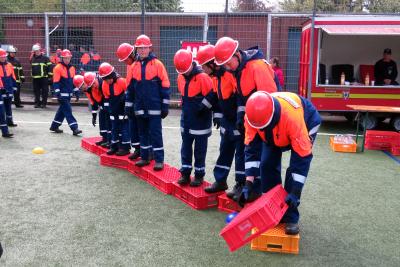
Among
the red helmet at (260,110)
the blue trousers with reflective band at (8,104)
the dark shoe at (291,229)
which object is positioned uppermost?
the red helmet at (260,110)

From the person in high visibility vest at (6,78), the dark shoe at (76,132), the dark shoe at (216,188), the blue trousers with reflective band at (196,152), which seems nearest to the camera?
the dark shoe at (216,188)

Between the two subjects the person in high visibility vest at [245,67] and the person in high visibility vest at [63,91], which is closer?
the person in high visibility vest at [245,67]

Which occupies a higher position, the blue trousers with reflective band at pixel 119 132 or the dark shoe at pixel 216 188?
the blue trousers with reflective band at pixel 119 132

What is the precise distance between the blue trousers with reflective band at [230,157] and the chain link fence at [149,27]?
25.6ft

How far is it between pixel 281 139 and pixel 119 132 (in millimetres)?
4048

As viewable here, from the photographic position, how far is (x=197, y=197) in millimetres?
5152

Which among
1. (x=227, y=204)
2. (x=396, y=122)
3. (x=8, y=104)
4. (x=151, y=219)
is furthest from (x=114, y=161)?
(x=396, y=122)

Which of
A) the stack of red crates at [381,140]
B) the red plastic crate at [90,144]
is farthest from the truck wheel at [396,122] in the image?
the red plastic crate at [90,144]

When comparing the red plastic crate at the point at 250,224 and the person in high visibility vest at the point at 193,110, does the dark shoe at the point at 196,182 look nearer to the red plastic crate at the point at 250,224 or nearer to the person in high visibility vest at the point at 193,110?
the person in high visibility vest at the point at 193,110

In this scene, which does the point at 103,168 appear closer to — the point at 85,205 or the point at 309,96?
the point at 85,205

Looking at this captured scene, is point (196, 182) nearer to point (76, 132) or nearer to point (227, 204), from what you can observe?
point (227, 204)

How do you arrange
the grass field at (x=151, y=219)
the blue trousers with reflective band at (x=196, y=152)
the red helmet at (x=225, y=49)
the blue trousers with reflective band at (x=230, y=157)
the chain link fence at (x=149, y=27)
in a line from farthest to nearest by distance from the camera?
the chain link fence at (x=149, y=27) < the blue trousers with reflective band at (x=196, y=152) < the blue trousers with reflective band at (x=230, y=157) < the red helmet at (x=225, y=49) < the grass field at (x=151, y=219)

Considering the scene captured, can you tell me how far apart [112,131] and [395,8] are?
12488mm

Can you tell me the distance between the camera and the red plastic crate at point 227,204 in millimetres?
5103
